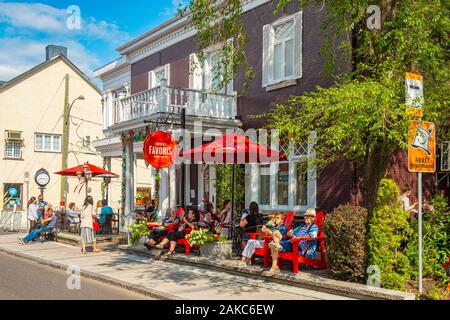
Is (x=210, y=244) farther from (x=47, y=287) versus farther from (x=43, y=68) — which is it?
(x=43, y=68)

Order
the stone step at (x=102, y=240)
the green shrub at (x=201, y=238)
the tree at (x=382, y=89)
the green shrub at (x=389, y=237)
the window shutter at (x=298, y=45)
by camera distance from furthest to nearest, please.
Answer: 1. the stone step at (x=102, y=240)
2. the window shutter at (x=298, y=45)
3. the green shrub at (x=201, y=238)
4. the green shrub at (x=389, y=237)
5. the tree at (x=382, y=89)

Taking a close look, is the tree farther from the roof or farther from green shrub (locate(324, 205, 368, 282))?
the roof

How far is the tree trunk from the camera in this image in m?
8.80

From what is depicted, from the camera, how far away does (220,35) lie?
1089 cm

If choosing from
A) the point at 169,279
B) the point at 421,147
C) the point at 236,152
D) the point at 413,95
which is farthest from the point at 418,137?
the point at 169,279

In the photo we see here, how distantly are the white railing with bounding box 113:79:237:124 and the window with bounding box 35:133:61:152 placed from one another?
18.7 meters

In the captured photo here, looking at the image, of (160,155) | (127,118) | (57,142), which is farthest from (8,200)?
(160,155)

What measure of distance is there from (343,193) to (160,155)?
471cm

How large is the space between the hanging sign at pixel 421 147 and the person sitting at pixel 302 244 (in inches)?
105

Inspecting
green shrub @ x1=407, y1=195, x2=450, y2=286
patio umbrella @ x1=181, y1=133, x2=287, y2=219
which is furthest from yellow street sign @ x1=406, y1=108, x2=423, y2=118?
patio umbrella @ x1=181, y1=133, x2=287, y2=219

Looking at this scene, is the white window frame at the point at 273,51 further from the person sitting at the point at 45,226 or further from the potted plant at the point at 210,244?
the person sitting at the point at 45,226

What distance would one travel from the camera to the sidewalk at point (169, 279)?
8.45 m

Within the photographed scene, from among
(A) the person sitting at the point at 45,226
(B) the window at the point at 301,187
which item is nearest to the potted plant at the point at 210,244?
(B) the window at the point at 301,187
